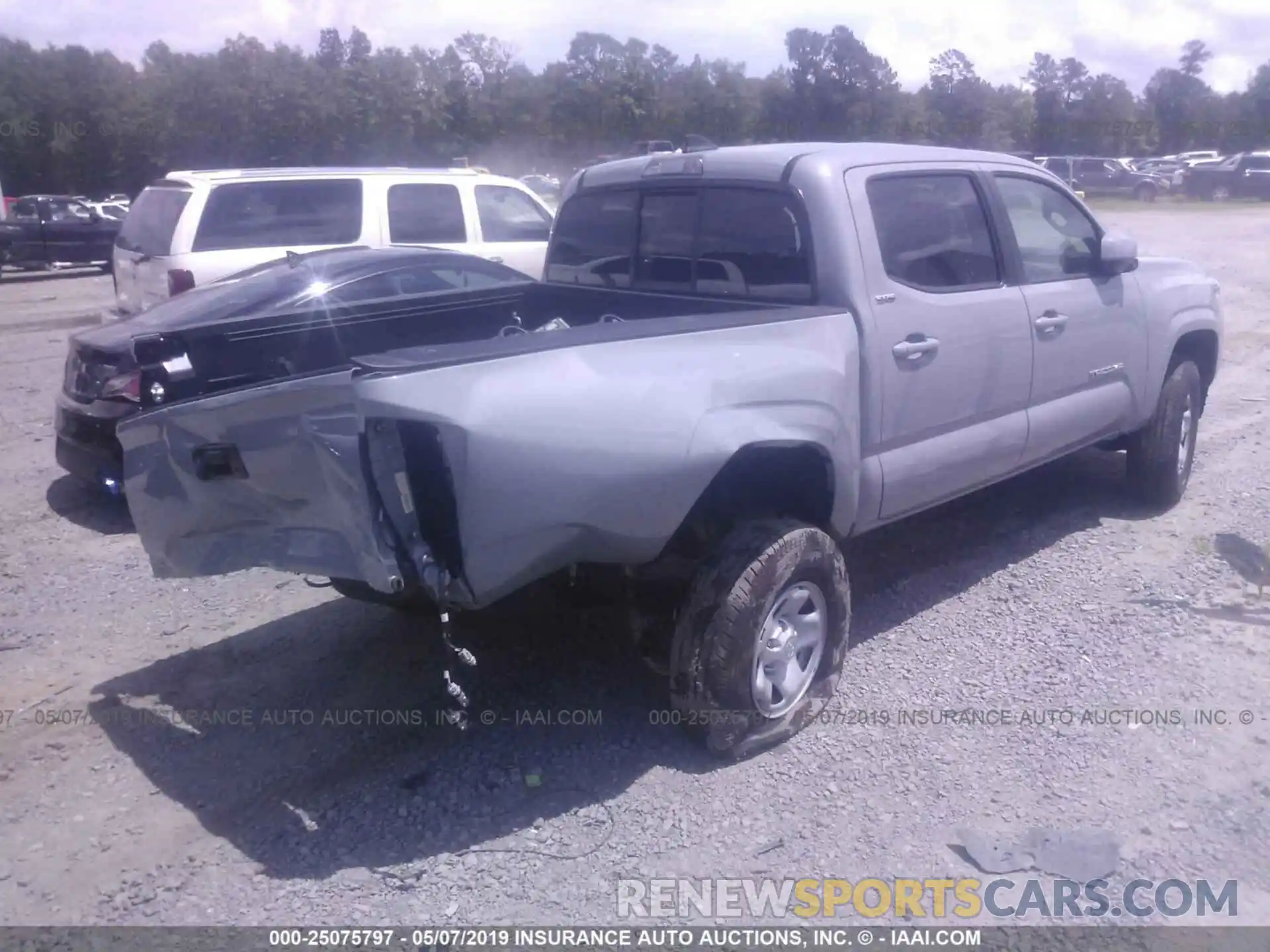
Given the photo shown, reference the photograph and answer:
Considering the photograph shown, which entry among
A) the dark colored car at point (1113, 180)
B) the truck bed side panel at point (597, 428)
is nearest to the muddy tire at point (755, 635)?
the truck bed side panel at point (597, 428)

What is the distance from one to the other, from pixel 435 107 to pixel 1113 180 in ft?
76.8

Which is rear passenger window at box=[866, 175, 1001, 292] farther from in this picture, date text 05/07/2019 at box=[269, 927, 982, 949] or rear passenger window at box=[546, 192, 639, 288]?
date text 05/07/2019 at box=[269, 927, 982, 949]

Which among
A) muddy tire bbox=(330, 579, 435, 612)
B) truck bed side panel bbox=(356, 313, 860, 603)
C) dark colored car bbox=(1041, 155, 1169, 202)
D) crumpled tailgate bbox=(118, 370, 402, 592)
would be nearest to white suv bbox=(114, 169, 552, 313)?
muddy tire bbox=(330, 579, 435, 612)

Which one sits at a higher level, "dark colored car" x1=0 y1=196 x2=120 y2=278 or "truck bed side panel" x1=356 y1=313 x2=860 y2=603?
"truck bed side panel" x1=356 y1=313 x2=860 y2=603

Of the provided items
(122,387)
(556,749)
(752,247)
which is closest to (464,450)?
(556,749)

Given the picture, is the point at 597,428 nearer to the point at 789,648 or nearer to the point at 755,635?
the point at 755,635

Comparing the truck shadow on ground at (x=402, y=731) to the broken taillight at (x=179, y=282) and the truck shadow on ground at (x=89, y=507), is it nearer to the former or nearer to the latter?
the truck shadow on ground at (x=89, y=507)

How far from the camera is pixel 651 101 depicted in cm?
2803

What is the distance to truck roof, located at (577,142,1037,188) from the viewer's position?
459cm

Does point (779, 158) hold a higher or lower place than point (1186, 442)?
higher

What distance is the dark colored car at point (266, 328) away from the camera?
447cm

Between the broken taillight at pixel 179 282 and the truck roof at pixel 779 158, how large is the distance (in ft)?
15.2

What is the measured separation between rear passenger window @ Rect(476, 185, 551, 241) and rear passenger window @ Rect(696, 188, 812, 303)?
604 centimetres

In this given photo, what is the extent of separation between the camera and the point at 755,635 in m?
3.88
